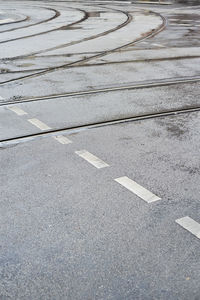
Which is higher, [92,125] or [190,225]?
[190,225]

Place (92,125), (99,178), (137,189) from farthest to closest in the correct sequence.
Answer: (92,125)
(99,178)
(137,189)

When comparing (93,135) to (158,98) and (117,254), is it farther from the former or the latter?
(117,254)

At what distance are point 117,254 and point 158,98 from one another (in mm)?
4912

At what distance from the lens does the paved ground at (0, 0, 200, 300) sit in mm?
3543

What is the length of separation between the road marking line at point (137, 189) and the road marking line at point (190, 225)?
1.45 feet

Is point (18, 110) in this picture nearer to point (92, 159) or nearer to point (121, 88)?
point (121, 88)

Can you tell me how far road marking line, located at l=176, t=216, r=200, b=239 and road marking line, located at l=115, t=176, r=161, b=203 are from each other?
44 centimetres

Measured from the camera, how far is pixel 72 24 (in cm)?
1873

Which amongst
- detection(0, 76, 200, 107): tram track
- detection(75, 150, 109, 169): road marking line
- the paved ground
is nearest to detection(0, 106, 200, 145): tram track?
the paved ground

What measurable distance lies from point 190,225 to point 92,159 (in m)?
1.76

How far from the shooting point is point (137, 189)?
482cm

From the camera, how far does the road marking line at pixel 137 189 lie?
15.2 feet

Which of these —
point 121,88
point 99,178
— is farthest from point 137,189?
point 121,88

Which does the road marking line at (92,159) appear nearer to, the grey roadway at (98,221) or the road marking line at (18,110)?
the grey roadway at (98,221)
